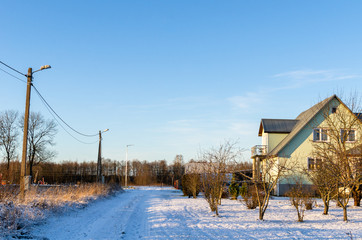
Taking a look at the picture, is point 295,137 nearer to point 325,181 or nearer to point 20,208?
point 325,181

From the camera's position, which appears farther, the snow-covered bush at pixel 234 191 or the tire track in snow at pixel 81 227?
the snow-covered bush at pixel 234 191

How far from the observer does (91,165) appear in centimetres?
8738

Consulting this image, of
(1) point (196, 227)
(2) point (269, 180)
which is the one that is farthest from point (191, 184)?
(1) point (196, 227)

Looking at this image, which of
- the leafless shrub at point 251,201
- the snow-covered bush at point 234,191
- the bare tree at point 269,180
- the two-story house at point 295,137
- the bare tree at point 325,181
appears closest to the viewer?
the bare tree at point 269,180

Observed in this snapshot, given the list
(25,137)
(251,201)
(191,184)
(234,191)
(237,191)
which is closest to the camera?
(25,137)

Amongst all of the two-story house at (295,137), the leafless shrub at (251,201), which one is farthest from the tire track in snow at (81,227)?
the two-story house at (295,137)

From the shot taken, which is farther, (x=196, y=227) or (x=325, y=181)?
(x=325, y=181)

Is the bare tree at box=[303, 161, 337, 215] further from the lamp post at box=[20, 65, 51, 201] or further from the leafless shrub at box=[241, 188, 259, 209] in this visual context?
the lamp post at box=[20, 65, 51, 201]

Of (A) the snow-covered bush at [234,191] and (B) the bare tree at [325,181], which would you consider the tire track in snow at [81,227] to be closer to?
(B) the bare tree at [325,181]

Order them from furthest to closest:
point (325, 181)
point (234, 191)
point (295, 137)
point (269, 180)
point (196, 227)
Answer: point (295, 137), point (234, 191), point (325, 181), point (269, 180), point (196, 227)

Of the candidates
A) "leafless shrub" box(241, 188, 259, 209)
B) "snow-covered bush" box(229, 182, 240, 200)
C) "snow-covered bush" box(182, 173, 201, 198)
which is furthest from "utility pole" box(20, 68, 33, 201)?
"snow-covered bush" box(229, 182, 240, 200)

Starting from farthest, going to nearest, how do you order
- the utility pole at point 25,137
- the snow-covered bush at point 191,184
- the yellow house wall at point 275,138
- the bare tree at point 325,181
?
the yellow house wall at point 275,138
the snow-covered bush at point 191,184
the utility pole at point 25,137
the bare tree at point 325,181

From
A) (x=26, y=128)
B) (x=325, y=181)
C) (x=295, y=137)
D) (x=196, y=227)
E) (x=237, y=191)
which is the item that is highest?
(x=295, y=137)

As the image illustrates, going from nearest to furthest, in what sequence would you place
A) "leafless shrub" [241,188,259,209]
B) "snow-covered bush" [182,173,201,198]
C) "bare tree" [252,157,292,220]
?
"bare tree" [252,157,292,220], "leafless shrub" [241,188,259,209], "snow-covered bush" [182,173,201,198]
